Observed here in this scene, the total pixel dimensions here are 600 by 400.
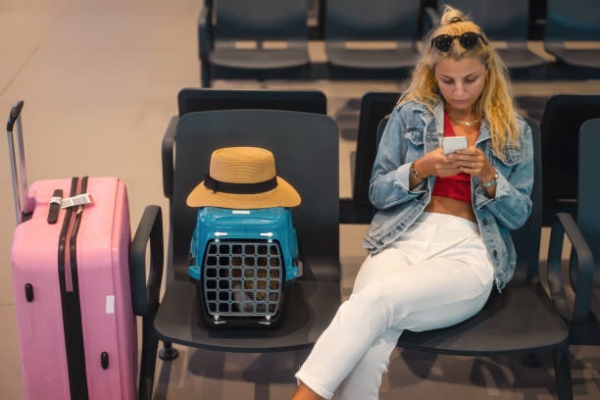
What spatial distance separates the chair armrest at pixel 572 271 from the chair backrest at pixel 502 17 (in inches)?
111

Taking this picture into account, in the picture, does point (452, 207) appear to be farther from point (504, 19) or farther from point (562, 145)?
point (504, 19)

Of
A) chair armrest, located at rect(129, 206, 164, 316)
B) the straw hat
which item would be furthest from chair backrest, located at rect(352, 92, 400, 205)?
chair armrest, located at rect(129, 206, 164, 316)

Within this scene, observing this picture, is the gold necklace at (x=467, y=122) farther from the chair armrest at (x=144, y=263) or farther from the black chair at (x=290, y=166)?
the chair armrest at (x=144, y=263)

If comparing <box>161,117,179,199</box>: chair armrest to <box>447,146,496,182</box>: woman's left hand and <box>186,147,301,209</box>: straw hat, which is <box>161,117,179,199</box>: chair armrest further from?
<box>447,146,496,182</box>: woman's left hand

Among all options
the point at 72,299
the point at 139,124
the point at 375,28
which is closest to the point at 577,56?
the point at 375,28

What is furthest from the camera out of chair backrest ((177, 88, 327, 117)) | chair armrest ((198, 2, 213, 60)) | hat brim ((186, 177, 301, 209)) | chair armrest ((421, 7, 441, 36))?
chair armrest ((421, 7, 441, 36))

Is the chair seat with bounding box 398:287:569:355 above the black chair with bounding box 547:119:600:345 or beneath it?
beneath

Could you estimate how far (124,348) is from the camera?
2.46 meters

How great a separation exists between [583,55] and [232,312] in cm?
337

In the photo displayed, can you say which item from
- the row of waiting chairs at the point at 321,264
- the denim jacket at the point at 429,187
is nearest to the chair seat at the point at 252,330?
the row of waiting chairs at the point at 321,264

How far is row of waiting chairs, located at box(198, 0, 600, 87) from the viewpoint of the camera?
5.02 m

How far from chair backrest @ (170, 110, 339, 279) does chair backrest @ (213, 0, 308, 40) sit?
249cm

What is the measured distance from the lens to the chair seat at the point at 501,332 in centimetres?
237

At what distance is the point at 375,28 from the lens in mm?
5227
